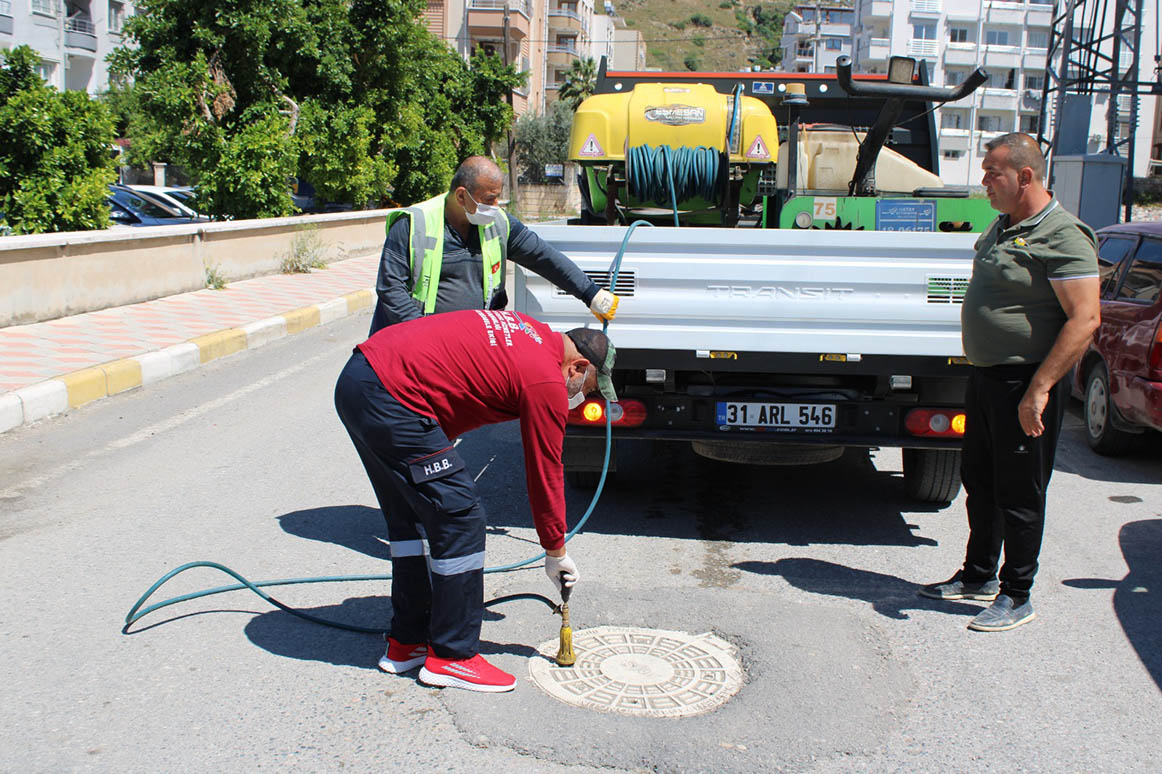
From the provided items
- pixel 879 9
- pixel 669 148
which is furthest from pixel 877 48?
pixel 669 148

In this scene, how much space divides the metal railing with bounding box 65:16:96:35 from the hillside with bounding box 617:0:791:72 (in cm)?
11200

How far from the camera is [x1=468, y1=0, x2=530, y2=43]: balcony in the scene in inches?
2084

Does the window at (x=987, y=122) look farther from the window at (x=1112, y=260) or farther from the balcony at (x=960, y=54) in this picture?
the window at (x=1112, y=260)

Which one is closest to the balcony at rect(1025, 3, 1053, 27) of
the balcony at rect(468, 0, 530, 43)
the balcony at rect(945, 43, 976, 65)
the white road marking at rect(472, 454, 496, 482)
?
the balcony at rect(945, 43, 976, 65)

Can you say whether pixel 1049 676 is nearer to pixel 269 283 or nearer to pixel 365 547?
pixel 365 547

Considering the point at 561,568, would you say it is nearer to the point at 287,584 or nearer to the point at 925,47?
the point at 287,584

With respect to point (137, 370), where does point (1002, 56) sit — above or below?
above

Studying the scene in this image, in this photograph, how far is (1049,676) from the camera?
12.9ft

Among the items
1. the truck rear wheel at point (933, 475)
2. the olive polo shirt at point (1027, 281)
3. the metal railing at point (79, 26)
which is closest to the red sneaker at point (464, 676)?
the olive polo shirt at point (1027, 281)

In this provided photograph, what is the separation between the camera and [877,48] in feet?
253

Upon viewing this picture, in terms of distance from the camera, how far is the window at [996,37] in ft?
250

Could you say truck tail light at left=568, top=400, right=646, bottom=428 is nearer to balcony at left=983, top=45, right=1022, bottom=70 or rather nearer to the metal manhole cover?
the metal manhole cover

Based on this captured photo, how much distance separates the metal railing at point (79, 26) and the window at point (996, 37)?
58.7 meters

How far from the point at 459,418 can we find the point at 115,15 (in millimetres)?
52983
